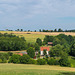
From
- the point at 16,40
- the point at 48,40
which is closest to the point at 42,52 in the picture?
the point at 16,40

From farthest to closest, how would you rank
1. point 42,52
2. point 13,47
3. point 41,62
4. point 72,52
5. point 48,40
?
point 48,40
point 13,47
point 42,52
point 72,52
point 41,62

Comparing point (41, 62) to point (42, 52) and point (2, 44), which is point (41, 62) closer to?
point (42, 52)

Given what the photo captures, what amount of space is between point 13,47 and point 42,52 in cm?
2266

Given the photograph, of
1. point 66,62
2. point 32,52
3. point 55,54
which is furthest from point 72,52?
point 66,62

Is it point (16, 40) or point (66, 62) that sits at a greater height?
point (16, 40)


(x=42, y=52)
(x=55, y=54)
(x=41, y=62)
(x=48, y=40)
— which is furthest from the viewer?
(x=48, y=40)

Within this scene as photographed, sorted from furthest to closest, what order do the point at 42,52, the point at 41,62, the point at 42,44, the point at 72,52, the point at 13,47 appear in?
the point at 42,44, the point at 13,47, the point at 42,52, the point at 72,52, the point at 41,62

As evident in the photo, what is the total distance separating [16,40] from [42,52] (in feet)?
87.8

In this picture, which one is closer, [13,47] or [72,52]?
[72,52]

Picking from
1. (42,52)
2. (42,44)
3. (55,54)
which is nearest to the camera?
(55,54)

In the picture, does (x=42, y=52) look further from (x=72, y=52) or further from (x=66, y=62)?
(x=66, y=62)

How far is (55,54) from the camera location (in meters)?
71.2

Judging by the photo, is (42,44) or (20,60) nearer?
(20,60)

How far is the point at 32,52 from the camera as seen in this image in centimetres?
7431
